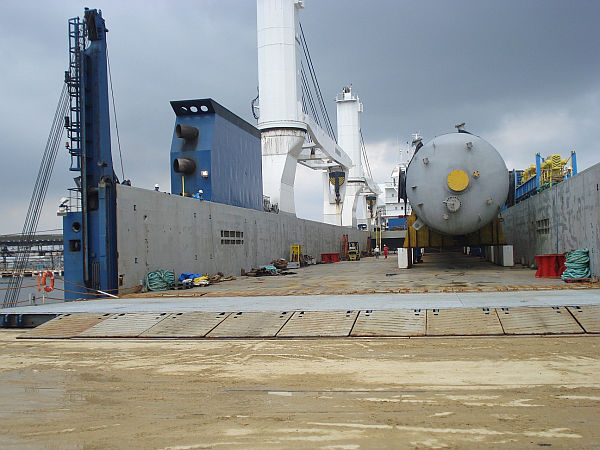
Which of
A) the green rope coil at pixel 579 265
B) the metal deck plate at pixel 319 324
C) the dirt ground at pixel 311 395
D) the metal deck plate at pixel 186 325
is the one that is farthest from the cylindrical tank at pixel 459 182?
the dirt ground at pixel 311 395

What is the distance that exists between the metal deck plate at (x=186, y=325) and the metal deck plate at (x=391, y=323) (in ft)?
7.41

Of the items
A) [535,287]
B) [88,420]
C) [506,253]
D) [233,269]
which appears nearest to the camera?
[88,420]

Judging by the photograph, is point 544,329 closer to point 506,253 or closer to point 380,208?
point 506,253

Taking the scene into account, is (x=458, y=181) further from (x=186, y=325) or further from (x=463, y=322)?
(x=186, y=325)

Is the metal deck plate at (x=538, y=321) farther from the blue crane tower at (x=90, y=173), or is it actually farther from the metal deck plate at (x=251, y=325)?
the blue crane tower at (x=90, y=173)

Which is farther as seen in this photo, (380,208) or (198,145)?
(380,208)

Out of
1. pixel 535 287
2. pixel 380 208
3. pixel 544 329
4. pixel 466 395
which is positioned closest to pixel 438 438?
pixel 466 395

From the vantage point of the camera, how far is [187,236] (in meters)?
17.1

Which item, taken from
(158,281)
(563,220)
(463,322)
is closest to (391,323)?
(463,322)

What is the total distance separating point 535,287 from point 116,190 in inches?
385

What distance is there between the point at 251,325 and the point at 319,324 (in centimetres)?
104

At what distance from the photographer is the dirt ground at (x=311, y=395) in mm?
3943

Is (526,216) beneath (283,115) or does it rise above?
beneath

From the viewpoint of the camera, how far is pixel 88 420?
14.7 ft
